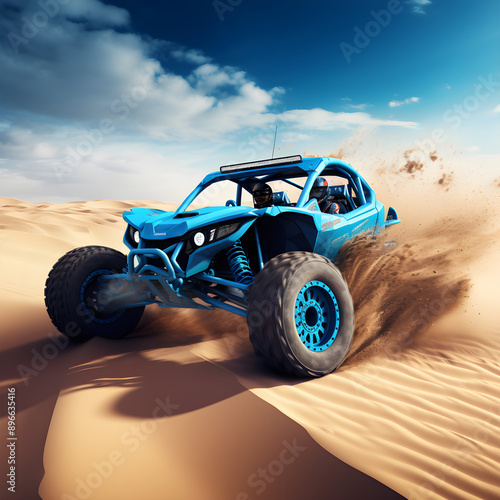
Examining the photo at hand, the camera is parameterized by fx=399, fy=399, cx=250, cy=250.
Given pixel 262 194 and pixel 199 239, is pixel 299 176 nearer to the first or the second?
pixel 262 194

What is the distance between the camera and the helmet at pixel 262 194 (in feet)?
16.0

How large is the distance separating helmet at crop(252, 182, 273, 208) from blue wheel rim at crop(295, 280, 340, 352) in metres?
1.76

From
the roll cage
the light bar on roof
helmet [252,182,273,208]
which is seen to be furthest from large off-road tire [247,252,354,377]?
helmet [252,182,273,208]

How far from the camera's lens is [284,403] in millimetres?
2660

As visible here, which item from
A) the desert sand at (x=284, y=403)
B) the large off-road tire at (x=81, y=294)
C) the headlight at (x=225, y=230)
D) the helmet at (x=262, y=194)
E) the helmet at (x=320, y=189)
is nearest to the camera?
the desert sand at (x=284, y=403)

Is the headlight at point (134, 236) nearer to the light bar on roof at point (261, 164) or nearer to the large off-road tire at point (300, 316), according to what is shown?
the light bar on roof at point (261, 164)

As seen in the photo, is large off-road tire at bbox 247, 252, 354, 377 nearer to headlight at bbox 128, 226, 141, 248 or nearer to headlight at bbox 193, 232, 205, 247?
headlight at bbox 193, 232, 205, 247

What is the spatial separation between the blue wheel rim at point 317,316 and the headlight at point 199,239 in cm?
94

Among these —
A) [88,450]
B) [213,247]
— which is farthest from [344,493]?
[213,247]

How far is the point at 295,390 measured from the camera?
289 centimetres

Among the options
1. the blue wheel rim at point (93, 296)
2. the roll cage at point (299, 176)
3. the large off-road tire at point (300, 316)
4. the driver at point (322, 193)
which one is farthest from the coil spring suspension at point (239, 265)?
the driver at point (322, 193)

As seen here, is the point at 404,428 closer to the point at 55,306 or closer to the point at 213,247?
the point at 213,247

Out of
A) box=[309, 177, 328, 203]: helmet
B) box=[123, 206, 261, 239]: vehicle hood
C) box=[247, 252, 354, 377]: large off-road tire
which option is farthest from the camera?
box=[309, 177, 328, 203]: helmet

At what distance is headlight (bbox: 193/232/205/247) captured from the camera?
3.41 metres
